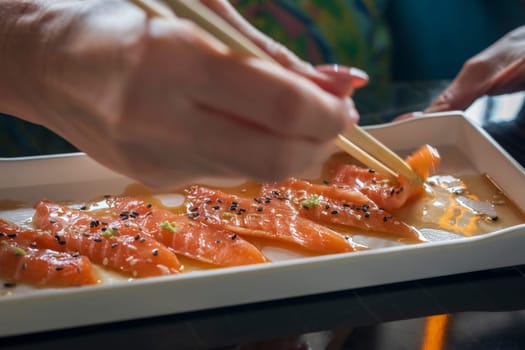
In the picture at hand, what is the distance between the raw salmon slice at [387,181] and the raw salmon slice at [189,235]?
41cm

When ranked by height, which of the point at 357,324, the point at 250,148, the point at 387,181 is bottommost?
the point at 357,324

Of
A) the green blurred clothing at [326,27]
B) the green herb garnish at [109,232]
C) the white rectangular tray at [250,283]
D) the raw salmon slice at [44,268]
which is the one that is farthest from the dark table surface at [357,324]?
the green blurred clothing at [326,27]

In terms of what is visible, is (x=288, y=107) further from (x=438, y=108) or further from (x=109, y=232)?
(x=438, y=108)

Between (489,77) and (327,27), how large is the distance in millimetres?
1163

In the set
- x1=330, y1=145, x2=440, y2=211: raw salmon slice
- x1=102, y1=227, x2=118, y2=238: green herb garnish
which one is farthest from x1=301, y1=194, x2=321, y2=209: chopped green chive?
x1=102, y1=227, x2=118, y2=238: green herb garnish

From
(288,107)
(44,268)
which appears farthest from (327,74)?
(44,268)

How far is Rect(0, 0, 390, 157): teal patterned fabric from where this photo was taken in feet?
10.6

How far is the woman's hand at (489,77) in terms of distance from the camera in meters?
2.27

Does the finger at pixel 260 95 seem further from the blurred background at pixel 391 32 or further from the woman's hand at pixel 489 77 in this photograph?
Answer: the blurred background at pixel 391 32

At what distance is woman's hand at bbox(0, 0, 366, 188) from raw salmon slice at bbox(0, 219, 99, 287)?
15.0 inches

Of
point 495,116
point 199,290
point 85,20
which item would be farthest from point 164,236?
point 495,116

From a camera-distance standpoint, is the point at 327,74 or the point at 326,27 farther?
the point at 326,27

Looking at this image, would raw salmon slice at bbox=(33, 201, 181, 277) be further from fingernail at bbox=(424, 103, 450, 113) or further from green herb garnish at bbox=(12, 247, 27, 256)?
fingernail at bbox=(424, 103, 450, 113)

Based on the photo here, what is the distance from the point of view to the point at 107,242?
154 centimetres
